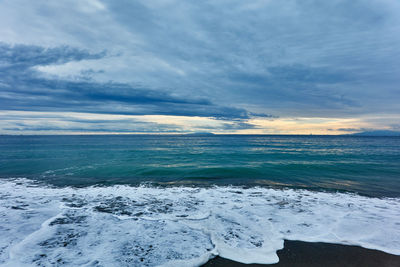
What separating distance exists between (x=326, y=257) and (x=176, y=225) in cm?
497

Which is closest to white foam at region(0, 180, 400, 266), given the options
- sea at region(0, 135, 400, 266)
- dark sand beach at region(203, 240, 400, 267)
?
sea at region(0, 135, 400, 266)

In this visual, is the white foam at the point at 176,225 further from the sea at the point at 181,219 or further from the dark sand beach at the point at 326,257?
the dark sand beach at the point at 326,257

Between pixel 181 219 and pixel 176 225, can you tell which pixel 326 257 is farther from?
pixel 181 219

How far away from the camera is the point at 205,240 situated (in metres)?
6.47

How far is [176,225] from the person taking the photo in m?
7.58

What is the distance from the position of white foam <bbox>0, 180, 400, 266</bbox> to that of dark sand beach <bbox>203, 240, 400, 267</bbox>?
0.94ft

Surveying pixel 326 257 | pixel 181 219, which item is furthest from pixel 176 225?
pixel 326 257

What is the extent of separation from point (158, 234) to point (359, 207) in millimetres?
10061

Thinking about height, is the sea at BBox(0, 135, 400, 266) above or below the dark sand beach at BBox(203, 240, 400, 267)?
below

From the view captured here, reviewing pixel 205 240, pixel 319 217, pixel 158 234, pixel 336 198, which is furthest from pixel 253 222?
pixel 336 198

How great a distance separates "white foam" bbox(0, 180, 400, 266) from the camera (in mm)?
5611

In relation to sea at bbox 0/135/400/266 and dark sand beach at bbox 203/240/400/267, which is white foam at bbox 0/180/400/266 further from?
dark sand beach at bbox 203/240/400/267

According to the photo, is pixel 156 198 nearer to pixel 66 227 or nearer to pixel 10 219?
pixel 66 227

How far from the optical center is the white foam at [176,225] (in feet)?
18.4
